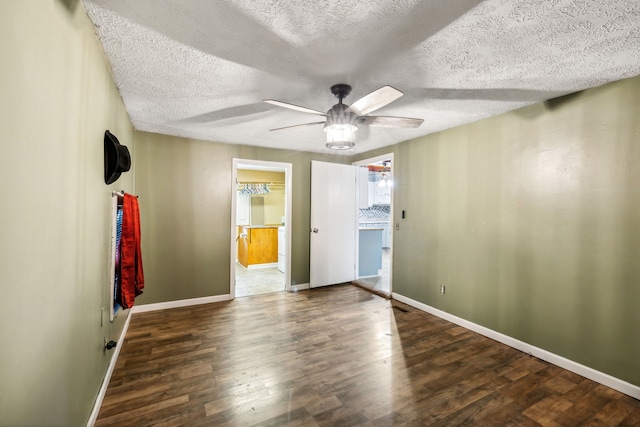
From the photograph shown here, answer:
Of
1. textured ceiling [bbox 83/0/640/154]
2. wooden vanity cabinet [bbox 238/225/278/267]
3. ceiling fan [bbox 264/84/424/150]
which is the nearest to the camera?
textured ceiling [bbox 83/0/640/154]

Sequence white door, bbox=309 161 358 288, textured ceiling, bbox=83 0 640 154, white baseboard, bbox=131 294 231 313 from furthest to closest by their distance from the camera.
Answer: white door, bbox=309 161 358 288 → white baseboard, bbox=131 294 231 313 → textured ceiling, bbox=83 0 640 154

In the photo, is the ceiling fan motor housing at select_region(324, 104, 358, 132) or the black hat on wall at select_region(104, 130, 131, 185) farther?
the ceiling fan motor housing at select_region(324, 104, 358, 132)

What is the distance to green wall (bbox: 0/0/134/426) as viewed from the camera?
85cm

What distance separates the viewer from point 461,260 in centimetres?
332

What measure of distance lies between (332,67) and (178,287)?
3413 millimetres

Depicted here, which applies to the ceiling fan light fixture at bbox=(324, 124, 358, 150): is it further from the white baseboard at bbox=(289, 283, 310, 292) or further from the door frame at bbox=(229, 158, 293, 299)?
the white baseboard at bbox=(289, 283, 310, 292)

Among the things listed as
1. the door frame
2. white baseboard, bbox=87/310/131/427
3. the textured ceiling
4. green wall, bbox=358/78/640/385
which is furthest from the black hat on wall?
green wall, bbox=358/78/640/385

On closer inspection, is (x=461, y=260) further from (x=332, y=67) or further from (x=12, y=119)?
(x=12, y=119)

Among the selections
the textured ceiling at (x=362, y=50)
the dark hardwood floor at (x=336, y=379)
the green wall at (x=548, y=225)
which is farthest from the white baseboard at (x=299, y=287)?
the textured ceiling at (x=362, y=50)

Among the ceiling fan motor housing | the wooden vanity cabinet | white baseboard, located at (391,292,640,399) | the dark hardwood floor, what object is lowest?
the dark hardwood floor

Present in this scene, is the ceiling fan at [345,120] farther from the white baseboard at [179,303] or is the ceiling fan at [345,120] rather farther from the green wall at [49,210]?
the white baseboard at [179,303]

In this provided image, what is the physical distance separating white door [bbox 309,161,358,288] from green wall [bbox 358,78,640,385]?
1555mm

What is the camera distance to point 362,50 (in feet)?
5.76

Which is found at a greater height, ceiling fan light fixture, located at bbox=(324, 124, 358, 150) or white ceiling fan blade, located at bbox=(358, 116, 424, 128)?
white ceiling fan blade, located at bbox=(358, 116, 424, 128)
